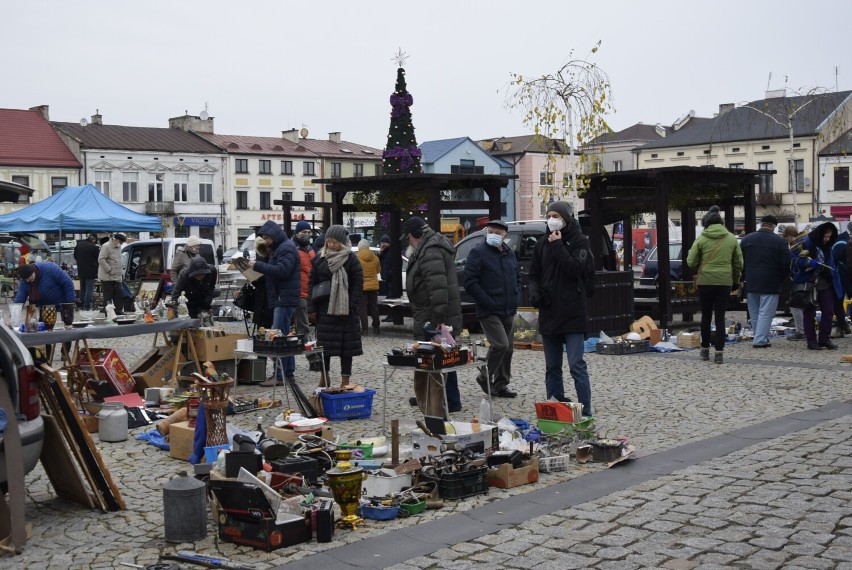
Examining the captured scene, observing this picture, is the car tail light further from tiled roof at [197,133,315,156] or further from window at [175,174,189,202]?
tiled roof at [197,133,315,156]

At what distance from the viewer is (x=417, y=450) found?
7.71 meters

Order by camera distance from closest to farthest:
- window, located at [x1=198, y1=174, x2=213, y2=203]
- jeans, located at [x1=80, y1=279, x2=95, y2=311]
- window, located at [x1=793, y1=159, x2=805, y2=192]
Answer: jeans, located at [x1=80, y1=279, x2=95, y2=311] < window, located at [x1=793, y1=159, x2=805, y2=192] < window, located at [x1=198, y1=174, x2=213, y2=203]

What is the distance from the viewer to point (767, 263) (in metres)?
16.2

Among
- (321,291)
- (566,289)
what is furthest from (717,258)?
(321,291)

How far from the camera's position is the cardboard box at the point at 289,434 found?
27.0ft

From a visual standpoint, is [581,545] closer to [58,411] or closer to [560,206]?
[58,411]

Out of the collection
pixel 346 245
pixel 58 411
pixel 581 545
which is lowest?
pixel 581 545

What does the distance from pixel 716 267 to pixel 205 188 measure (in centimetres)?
6442

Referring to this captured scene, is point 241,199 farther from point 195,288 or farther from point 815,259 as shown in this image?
point 815,259

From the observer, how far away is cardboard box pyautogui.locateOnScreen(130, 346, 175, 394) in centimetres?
1198

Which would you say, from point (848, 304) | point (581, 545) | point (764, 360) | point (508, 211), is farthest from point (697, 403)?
point (508, 211)

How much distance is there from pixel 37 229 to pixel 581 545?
2225cm

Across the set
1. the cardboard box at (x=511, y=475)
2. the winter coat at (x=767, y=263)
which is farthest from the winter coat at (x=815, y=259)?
the cardboard box at (x=511, y=475)

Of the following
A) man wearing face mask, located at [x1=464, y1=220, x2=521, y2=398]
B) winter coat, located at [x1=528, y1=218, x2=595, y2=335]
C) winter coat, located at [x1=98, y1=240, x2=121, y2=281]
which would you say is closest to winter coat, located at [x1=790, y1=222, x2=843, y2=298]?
man wearing face mask, located at [x1=464, y1=220, x2=521, y2=398]
